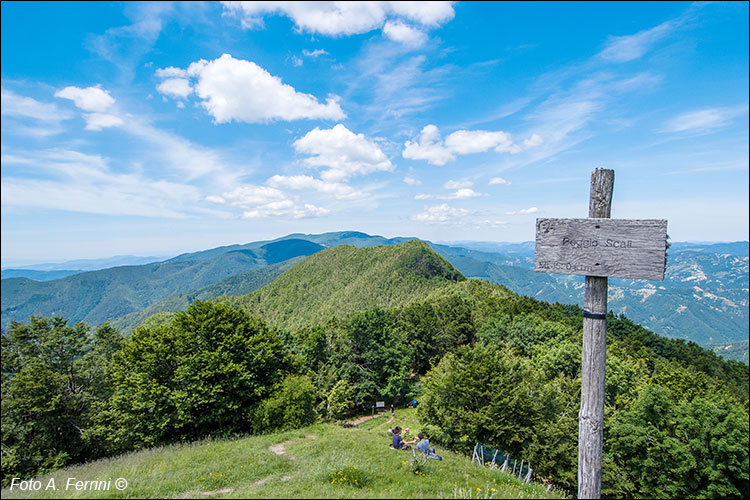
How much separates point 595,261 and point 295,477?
30.5 ft

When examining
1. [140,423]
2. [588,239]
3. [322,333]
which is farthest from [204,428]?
[588,239]

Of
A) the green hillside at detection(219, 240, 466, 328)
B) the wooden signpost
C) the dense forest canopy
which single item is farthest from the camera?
the green hillside at detection(219, 240, 466, 328)

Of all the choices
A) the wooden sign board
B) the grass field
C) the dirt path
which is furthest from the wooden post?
the dirt path

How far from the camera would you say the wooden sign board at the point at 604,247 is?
4.70 m

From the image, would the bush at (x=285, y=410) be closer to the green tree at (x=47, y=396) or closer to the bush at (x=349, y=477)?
the green tree at (x=47, y=396)

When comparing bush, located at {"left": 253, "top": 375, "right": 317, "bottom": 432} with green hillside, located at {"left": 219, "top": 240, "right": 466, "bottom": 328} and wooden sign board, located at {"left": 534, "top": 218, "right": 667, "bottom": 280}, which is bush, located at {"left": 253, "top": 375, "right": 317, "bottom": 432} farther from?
green hillside, located at {"left": 219, "top": 240, "right": 466, "bottom": 328}

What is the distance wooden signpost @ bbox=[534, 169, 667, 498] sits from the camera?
15.8 ft

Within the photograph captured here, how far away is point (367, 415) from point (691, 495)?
2806 cm

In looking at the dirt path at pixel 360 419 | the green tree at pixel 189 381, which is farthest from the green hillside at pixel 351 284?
the green tree at pixel 189 381

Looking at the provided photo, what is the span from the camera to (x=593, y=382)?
210 inches

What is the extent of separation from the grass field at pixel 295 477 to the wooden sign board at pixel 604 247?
195 inches

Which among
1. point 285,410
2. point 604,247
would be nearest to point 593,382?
point 604,247

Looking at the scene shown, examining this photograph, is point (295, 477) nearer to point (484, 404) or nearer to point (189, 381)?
point (484, 404)

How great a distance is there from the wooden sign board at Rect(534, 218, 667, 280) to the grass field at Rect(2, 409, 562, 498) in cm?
496
